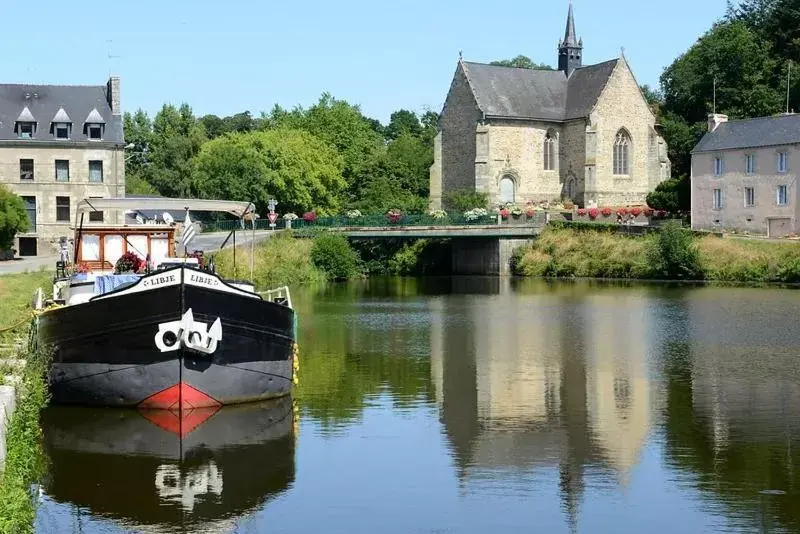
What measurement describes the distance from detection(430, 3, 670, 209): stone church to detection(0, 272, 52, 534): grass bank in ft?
161

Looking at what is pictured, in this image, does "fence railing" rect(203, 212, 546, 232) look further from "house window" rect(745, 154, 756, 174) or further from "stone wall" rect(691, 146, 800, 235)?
"house window" rect(745, 154, 756, 174)

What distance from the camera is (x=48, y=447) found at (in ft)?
56.3

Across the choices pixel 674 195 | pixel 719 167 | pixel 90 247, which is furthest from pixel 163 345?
pixel 674 195

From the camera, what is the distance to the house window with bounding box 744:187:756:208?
61.2 meters

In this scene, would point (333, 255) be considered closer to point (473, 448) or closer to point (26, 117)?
point (26, 117)

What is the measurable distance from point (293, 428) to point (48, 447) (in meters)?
3.69

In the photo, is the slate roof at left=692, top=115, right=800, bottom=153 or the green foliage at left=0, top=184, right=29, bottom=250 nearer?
the green foliage at left=0, top=184, right=29, bottom=250

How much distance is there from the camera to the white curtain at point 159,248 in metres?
24.0

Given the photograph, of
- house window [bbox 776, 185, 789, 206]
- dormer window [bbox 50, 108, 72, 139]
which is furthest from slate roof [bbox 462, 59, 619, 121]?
dormer window [bbox 50, 108, 72, 139]

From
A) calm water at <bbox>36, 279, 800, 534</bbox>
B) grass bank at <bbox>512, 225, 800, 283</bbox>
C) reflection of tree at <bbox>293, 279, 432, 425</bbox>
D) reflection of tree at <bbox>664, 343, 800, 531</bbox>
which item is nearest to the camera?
calm water at <bbox>36, 279, 800, 534</bbox>

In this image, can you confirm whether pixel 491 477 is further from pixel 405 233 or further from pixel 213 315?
pixel 405 233

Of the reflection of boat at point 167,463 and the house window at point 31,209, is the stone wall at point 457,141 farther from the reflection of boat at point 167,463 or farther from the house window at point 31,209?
the reflection of boat at point 167,463

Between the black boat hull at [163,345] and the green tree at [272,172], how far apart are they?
1900 inches

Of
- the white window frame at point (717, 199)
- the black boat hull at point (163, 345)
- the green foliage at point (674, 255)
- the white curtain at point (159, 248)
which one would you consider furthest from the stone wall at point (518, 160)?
the black boat hull at point (163, 345)
